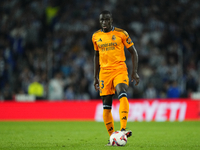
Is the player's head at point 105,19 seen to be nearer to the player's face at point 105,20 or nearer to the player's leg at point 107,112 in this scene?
the player's face at point 105,20

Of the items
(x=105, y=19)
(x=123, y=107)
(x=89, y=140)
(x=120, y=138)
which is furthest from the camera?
(x=89, y=140)

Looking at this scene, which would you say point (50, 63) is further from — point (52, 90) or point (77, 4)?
point (77, 4)

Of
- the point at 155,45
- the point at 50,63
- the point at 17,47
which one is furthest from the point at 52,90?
the point at 155,45

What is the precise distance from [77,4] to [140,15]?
375cm

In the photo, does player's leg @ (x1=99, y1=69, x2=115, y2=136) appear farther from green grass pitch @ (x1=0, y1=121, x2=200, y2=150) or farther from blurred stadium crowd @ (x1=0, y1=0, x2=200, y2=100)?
blurred stadium crowd @ (x1=0, y1=0, x2=200, y2=100)

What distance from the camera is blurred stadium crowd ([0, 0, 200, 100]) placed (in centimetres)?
1566

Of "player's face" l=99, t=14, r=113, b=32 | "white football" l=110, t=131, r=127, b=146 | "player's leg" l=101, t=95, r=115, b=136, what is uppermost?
"player's face" l=99, t=14, r=113, b=32

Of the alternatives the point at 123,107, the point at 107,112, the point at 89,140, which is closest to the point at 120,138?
the point at 123,107

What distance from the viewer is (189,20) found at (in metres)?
18.8

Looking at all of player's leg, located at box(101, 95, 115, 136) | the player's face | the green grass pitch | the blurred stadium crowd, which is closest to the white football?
the green grass pitch

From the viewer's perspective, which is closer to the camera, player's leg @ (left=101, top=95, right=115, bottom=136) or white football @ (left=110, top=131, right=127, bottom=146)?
white football @ (left=110, top=131, right=127, bottom=146)

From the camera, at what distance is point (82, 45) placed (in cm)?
1833

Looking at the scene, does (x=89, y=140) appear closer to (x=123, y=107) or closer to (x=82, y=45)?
(x=123, y=107)

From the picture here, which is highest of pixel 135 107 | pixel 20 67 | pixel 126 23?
pixel 126 23
